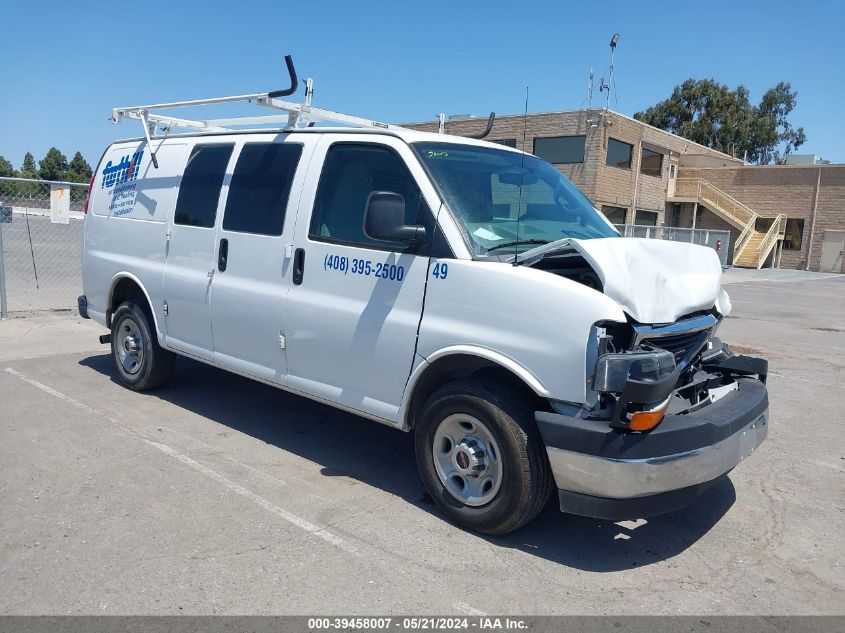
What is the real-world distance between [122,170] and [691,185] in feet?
133

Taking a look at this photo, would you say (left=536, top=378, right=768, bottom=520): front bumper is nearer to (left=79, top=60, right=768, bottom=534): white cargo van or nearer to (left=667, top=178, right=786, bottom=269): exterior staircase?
(left=79, top=60, right=768, bottom=534): white cargo van

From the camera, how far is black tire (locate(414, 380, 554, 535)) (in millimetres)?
3654

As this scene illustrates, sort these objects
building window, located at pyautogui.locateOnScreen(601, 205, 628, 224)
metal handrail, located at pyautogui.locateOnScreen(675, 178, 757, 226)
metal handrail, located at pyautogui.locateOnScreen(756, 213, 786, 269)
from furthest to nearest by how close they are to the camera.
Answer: metal handrail, located at pyautogui.locateOnScreen(675, 178, 757, 226)
metal handrail, located at pyautogui.locateOnScreen(756, 213, 786, 269)
building window, located at pyautogui.locateOnScreen(601, 205, 628, 224)

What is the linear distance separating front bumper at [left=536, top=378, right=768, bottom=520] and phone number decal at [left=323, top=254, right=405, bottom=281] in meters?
1.27

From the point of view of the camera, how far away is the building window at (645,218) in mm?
37844

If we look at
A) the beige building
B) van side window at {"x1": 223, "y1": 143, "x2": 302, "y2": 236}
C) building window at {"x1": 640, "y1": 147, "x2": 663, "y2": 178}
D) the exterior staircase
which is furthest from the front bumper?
the exterior staircase

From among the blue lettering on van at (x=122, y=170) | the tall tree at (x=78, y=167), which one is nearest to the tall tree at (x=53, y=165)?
the tall tree at (x=78, y=167)

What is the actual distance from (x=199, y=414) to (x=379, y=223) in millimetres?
3046

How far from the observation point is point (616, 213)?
35.3 metres

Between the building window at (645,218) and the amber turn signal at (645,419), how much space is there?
118 ft

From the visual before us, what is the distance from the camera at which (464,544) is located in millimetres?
3893

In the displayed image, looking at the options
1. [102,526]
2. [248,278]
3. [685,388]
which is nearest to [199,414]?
[248,278]

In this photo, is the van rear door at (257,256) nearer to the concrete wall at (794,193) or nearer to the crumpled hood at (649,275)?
the crumpled hood at (649,275)

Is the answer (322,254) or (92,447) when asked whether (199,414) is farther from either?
(322,254)
